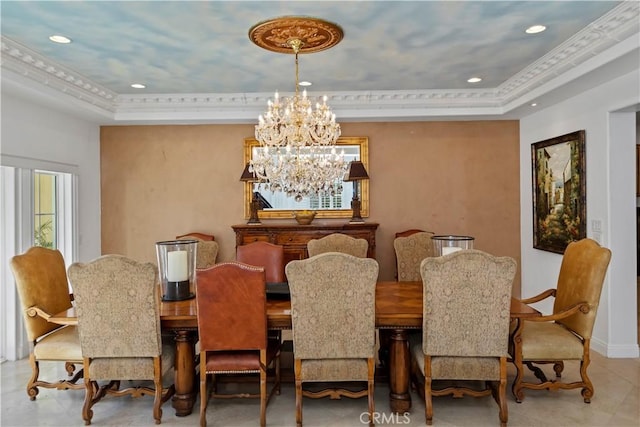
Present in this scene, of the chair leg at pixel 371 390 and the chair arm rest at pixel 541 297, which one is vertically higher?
the chair arm rest at pixel 541 297

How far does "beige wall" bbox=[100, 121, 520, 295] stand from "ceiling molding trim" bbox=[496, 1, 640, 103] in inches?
42.0

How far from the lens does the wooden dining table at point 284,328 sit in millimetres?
2645

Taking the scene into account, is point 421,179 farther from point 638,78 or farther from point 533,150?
point 638,78

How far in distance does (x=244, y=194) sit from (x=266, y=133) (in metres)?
2.14

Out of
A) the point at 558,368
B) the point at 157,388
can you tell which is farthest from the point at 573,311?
the point at 157,388

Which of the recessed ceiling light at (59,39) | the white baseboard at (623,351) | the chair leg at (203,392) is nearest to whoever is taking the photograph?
the chair leg at (203,392)

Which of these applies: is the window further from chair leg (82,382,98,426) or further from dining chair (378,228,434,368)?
dining chair (378,228,434,368)

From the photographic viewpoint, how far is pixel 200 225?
5.31 meters

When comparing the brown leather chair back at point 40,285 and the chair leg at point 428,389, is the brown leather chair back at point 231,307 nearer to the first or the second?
the chair leg at point 428,389

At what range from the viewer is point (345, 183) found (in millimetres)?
5250

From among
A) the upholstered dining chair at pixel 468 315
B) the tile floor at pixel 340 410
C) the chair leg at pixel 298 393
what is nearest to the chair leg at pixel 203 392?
the tile floor at pixel 340 410

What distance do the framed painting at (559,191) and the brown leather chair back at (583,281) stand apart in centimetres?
109

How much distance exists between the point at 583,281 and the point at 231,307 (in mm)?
2386

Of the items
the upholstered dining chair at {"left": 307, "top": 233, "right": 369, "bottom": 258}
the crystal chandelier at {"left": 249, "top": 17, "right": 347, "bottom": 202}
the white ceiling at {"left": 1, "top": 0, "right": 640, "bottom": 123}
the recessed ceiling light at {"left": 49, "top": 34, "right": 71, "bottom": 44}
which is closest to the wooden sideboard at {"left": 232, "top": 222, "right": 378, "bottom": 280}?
the upholstered dining chair at {"left": 307, "top": 233, "right": 369, "bottom": 258}
